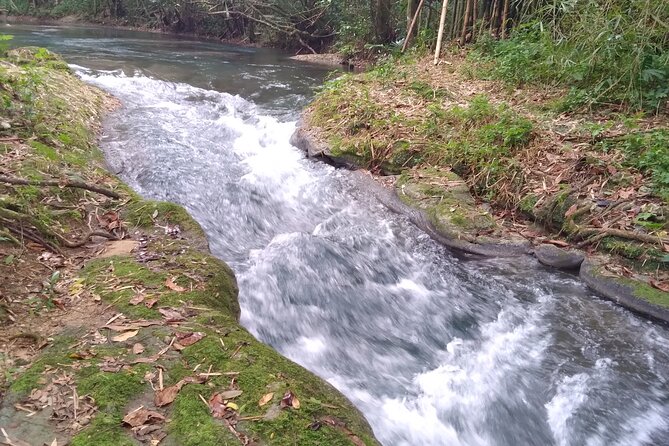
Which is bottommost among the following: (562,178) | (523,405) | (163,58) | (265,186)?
(523,405)

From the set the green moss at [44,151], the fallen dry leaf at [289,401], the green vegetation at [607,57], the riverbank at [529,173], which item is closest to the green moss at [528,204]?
the riverbank at [529,173]

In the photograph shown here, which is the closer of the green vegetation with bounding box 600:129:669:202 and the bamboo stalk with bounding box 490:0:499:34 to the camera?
the green vegetation with bounding box 600:129:669:202

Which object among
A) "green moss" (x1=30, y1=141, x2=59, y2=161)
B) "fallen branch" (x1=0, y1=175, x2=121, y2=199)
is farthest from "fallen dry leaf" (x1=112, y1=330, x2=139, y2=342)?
"green moss" (x1=30, y1=141, x2=59, y2=161)

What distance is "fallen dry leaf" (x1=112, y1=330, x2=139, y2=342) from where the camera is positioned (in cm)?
260

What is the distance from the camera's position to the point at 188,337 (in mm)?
2658

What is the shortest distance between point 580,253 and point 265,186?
4.09m

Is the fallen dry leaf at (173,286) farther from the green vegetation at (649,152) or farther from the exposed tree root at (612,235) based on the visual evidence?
the green vegetation at (649,152)

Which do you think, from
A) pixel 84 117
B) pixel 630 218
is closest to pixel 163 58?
pixel 84 117

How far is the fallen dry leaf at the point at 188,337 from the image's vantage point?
8.55 feet

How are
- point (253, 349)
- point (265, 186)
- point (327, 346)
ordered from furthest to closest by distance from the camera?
point (265, 186), point (327, 346), point (253, 349)

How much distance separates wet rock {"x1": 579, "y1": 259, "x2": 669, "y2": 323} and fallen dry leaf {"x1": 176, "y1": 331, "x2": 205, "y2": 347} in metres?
3.68

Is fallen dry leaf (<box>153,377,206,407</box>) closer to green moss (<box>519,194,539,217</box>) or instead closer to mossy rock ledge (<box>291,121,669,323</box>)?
mossy rock ledge (<box>291,121,669,323</box>)

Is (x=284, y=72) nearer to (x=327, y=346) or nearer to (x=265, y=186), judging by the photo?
(x=265, y=186)

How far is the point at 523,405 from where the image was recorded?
348 centimetres
